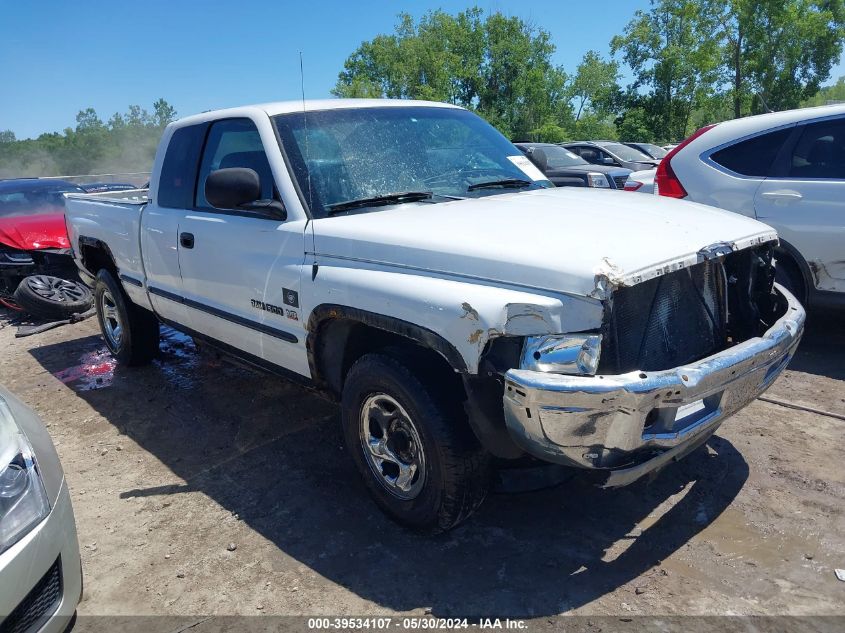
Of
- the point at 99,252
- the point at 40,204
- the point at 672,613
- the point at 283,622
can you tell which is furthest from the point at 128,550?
the point at 40,204

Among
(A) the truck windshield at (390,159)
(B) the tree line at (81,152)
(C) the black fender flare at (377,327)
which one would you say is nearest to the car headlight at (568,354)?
(C) the black fender flare at (377,327)

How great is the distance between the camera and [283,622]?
104 inches

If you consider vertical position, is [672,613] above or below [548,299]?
below

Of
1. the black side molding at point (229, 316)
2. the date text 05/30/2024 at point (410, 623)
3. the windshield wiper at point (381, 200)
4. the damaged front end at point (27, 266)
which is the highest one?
the windshield wiper at point (381, 200)

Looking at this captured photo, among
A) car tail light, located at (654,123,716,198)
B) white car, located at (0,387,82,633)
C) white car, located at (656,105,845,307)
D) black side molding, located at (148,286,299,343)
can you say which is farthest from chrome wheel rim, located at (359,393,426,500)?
car tail light, located at (654,123,716,198)

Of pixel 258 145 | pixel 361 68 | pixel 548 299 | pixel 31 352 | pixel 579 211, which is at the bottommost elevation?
pixel 31 352

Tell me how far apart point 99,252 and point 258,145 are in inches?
111

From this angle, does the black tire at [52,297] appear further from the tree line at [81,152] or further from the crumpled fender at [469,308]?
the tree line at [81,152]

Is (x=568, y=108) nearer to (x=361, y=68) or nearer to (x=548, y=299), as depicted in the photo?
(x=361, y=68)

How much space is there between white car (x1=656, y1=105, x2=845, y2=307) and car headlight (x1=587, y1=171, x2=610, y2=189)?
16.2 feet

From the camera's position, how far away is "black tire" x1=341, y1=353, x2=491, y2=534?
9.05 ft

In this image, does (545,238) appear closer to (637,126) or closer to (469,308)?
(469,308)

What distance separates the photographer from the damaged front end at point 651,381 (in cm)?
230

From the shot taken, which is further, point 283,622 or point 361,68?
point 361,68
